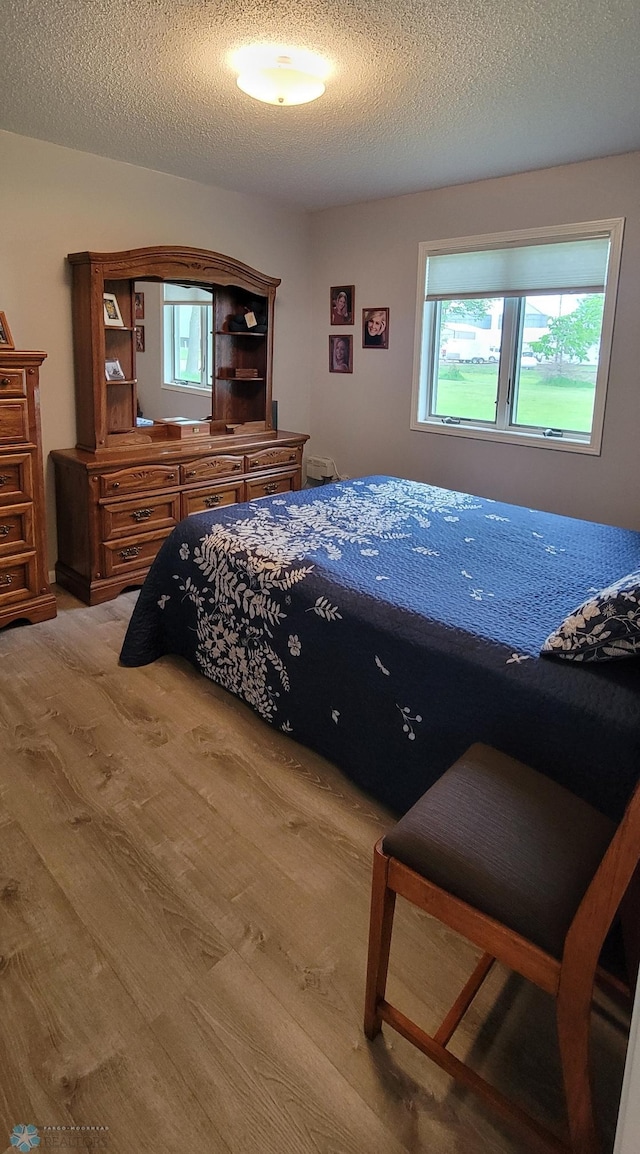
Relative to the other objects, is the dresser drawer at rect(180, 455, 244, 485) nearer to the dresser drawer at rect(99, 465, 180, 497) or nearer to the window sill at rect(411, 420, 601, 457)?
the dresser drawer at rect(99, 465, 180, 497)

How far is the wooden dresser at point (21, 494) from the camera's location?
124 inches

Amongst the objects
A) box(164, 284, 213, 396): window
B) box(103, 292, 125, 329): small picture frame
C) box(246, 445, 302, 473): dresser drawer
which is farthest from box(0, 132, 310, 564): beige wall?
box(246, 445, 302, 473): dresser drawer

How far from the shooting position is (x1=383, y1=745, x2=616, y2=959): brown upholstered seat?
1.24 meters

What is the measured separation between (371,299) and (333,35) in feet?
8.29

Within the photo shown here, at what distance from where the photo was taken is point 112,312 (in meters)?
3.84

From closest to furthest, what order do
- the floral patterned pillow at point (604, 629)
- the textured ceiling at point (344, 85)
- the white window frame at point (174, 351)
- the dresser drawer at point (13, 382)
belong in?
the floral patterned pillow at point (604, 629) → the textured ceiling at point (344, 85) → the dresser drawer at point (13, 382) → the white window frame at point (174, 351)

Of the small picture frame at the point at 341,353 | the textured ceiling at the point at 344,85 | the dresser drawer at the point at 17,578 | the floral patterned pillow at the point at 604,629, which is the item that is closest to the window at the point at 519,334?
the textured ceiling at the point at 344,85

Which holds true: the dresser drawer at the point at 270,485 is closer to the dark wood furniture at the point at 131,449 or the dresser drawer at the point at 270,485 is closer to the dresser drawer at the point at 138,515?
the dark wood furniture at the point at 131,449

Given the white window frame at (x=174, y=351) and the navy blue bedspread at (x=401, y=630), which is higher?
the white window frame at (x=174, y=351)

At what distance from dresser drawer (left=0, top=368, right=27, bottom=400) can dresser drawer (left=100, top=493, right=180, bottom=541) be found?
72cm

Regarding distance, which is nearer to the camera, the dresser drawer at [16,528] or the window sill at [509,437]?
the dresser drawer at [16,528]

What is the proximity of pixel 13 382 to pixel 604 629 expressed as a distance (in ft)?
9.08

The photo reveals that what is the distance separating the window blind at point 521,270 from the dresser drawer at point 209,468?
170 cm

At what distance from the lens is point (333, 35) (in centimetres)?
232
